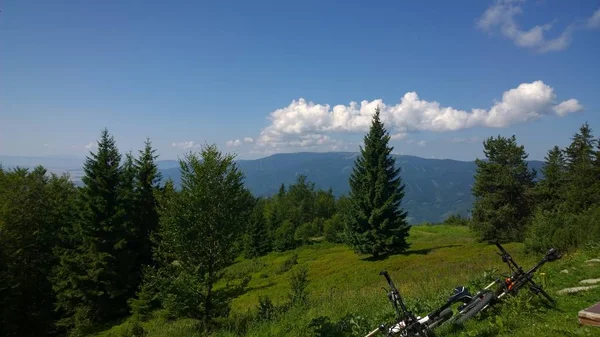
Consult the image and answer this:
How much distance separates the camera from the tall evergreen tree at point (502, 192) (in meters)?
44.5

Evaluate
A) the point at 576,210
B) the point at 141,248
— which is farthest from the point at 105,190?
the point at 576,210

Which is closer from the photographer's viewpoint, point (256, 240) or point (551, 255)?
point (551, 255)

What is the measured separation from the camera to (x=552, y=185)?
45.8 m

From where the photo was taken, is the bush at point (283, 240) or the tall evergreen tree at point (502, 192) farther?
the bush at point (283, 240)

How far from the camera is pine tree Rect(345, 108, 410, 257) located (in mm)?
39062

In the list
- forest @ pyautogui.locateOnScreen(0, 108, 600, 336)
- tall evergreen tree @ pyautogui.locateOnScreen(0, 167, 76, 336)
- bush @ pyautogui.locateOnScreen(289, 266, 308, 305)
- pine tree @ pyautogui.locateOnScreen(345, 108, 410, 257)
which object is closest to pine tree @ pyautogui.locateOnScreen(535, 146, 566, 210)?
forest @ pyautogui.locateOnScreen(0, 108, 600, 336)

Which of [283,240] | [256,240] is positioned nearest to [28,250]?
[256,240]

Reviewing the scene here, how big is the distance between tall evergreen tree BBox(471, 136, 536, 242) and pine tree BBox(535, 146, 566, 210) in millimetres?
1285

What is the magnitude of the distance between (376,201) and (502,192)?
60.4 feet

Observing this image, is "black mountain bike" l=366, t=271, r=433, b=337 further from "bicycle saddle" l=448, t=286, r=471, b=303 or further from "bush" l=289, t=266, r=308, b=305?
"bush" l=289, t=266, r=308, b=305

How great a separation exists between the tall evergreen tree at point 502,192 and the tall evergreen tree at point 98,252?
1585 inches

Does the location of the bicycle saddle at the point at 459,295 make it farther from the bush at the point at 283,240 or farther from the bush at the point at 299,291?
the bush at the point at 283,240

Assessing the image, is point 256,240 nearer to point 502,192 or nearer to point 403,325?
point 502,192

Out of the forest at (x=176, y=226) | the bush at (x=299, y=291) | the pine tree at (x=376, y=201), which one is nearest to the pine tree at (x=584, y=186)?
the forest at (x=176, y=226)
